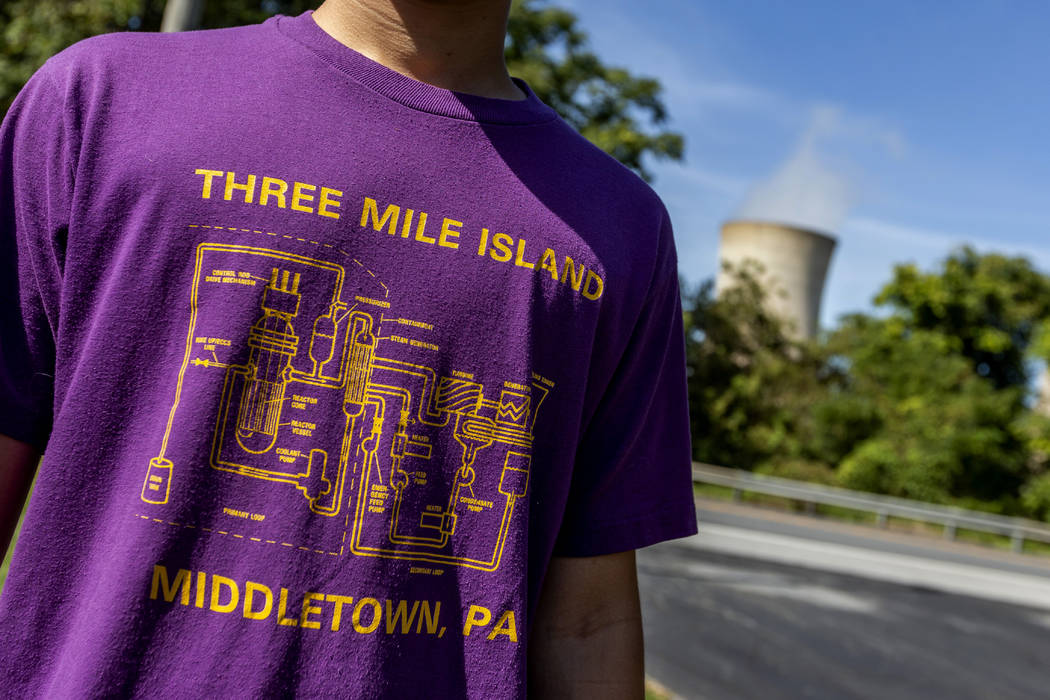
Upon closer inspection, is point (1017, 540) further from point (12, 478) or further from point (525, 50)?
point (12, 478)

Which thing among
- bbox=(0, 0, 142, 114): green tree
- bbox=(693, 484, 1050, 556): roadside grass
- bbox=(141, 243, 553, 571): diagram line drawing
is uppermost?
bbox=(0, 0, 142, 114): green tree

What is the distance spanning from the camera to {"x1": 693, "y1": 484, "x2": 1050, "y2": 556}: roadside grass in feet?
57.5

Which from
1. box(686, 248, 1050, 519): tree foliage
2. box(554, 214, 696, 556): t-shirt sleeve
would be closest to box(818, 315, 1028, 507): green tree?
box(686, 248, 1050, 519): tree foliage

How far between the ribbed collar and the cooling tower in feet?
92.6

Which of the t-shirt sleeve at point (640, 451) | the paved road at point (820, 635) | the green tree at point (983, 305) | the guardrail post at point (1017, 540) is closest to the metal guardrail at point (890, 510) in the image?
the guardrail post at point (1017, 540)

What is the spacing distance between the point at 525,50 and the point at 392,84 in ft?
47.2

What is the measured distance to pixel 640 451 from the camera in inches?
47.3

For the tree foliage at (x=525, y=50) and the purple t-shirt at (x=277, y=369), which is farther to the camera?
the tree foliage at (x=525, y=50)

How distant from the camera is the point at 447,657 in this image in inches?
39.7

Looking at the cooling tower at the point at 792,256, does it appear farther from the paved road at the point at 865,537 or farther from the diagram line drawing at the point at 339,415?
the diagram line drawing at the point at 339,415

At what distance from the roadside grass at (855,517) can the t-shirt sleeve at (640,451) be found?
16.4 meters

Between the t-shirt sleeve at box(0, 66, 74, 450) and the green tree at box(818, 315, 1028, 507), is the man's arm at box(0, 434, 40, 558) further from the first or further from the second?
the green tree at box(818, 315, 1028, 507)

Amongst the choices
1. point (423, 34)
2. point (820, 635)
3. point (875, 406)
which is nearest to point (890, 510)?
point (875, 406)

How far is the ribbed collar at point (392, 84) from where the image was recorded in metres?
1.05
